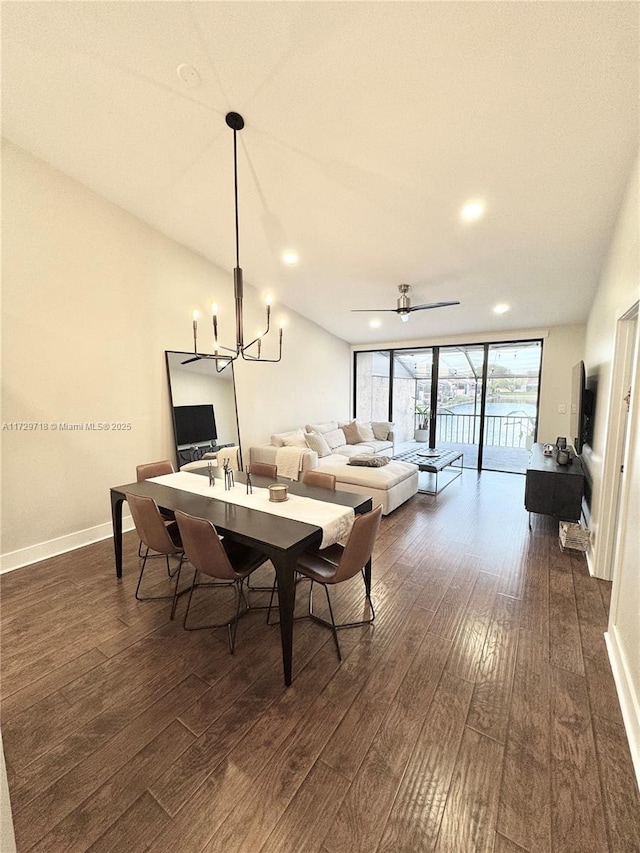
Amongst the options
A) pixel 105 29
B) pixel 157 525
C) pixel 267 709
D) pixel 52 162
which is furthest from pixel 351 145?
pixel 267 709

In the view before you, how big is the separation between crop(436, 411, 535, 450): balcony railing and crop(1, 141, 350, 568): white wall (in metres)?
5.07

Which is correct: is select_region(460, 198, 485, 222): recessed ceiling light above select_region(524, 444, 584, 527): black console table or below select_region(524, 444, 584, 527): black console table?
above

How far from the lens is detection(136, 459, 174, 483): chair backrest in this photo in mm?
3162

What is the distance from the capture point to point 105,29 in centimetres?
196

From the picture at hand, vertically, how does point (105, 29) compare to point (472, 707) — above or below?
above

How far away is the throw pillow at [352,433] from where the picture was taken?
6578mm

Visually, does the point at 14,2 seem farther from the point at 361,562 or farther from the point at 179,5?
the point at 361,562

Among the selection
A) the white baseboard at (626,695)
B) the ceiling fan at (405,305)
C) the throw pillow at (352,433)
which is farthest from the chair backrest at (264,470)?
the throw pillow at (352,433)

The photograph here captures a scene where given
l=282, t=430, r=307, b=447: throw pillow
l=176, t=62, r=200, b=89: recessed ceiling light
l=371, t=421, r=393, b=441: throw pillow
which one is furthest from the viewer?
l=371, t=421, r=393, b=441: throw pillow

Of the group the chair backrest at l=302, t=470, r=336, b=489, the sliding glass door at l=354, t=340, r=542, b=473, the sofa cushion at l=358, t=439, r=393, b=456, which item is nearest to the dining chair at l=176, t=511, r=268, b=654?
the chair backrest at l=302, t=470, r=336, b=489

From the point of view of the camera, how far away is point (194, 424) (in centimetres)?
443

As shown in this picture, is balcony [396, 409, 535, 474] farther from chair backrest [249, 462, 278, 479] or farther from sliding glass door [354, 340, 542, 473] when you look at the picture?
chair backrest [249, 462, 278, 479]

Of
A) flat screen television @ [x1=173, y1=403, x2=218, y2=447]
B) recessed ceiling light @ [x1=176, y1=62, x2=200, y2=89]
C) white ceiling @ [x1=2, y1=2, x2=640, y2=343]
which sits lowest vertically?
flat screen television @ [x1=173, y1=403, x2=218, y2=447]

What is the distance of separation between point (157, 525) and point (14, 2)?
309cm
